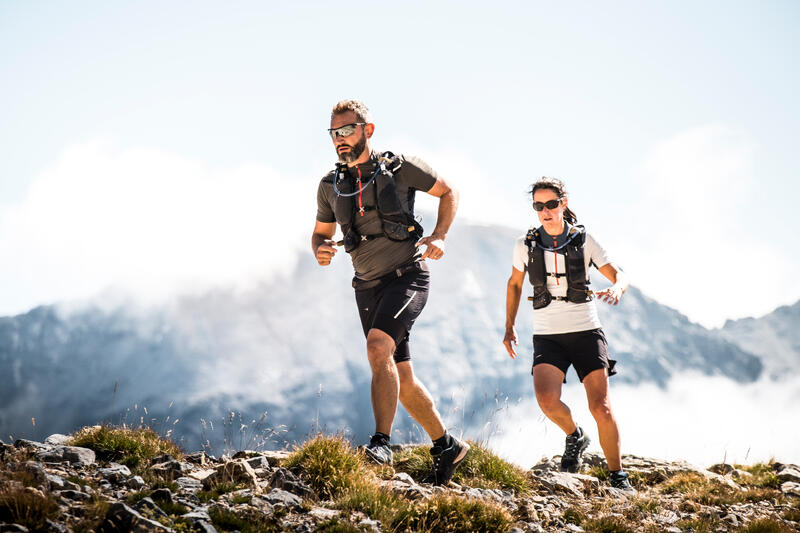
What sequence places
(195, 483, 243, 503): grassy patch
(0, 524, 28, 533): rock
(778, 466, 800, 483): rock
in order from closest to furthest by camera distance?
1. (0, 524, 28, 533): rock
2. (195, 483, 243, 503): grassy patch
3. (778, 466, 800, 483): rock

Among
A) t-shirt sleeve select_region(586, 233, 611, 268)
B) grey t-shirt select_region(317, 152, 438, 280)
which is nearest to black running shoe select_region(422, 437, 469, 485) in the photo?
grey t-shirt select_region(317, 152, 438, 280)

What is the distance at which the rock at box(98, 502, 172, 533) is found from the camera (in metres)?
3.79

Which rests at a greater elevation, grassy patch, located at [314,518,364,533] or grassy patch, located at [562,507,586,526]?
grassy patch, located at [314,518,364,533]

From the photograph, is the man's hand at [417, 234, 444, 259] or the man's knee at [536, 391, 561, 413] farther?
the man's knee at [536, 391, 561, 413]

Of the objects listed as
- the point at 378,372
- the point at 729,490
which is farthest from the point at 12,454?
the point at 729,490

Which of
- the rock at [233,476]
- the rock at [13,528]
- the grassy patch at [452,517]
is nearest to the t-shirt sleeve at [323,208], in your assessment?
the rock at [233,476]

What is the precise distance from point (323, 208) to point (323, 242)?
536mm

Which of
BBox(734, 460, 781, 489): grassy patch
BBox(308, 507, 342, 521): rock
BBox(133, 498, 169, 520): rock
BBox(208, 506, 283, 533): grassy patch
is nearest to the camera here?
BBox(133, 498, 169, 520): rock

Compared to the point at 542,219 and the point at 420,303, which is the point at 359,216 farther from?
the point at 542,219

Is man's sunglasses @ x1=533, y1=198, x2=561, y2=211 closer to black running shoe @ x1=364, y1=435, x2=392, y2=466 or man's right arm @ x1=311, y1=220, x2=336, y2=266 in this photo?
man's right arm @ x1=311, y1=220, x2=336, y2=266

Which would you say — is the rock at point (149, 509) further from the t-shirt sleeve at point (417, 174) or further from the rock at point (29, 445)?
the t-shirt sleeve at point (417, 174)

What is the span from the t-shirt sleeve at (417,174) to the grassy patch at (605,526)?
3.49 metres

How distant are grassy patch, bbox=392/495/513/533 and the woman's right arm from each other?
322 centimetres

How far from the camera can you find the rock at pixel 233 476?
5254 mm
